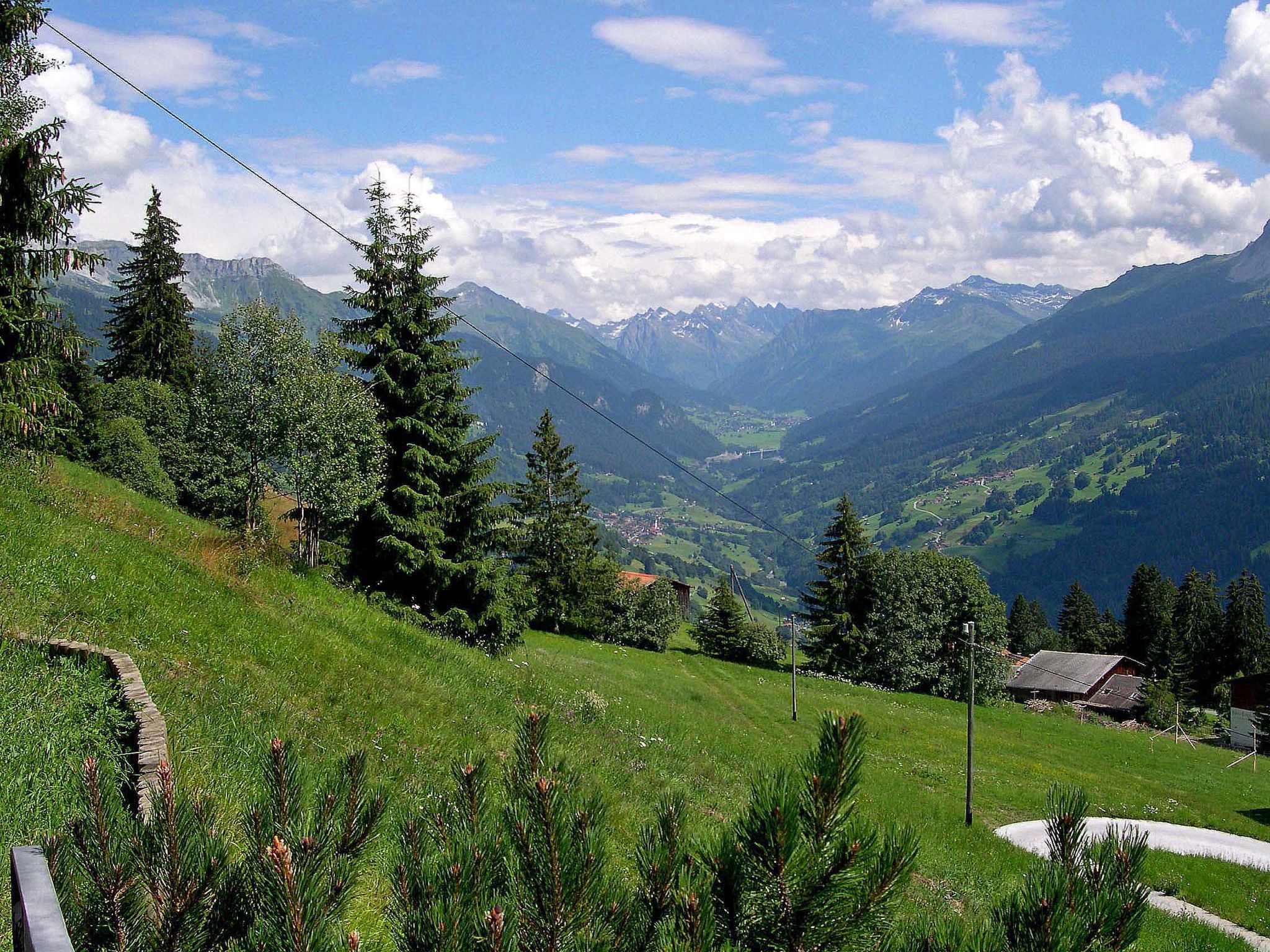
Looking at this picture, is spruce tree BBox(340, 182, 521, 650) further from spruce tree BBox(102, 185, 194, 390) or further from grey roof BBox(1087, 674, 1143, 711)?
grey roof BBox(1087, 674, 1143, 711)

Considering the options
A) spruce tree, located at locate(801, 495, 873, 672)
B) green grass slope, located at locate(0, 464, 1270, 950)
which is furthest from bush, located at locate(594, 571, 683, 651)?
green grass slope, located at locate(0, 464, 1270, 950)

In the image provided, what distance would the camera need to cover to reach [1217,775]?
42375mm

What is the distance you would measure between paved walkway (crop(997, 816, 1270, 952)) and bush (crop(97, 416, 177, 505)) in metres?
37.4

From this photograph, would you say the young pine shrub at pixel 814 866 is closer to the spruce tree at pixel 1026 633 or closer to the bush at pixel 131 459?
the bush at pixel 131 459

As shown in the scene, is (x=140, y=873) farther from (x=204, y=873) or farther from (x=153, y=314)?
(x=153, y=314)

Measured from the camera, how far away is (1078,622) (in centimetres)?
10744

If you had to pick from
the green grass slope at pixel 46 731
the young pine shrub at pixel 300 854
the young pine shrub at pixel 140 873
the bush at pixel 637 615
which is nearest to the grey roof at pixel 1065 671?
the bush at pixel 637 615

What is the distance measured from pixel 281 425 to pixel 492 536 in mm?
8605

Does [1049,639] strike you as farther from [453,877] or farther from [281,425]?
[453,877]

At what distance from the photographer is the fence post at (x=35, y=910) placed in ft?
4.40

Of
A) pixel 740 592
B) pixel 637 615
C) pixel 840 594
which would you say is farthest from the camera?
pixel 840 594

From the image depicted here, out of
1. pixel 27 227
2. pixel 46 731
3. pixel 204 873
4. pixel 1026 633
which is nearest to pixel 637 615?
pixel 27 227

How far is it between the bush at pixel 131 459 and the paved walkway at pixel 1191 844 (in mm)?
37450

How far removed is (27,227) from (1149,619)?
11072cm
